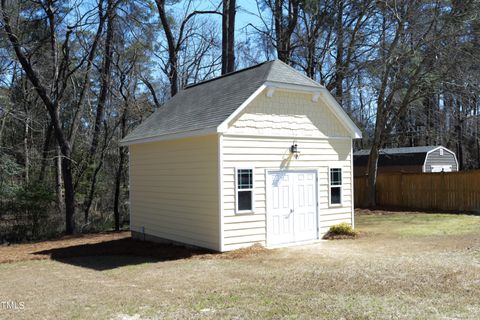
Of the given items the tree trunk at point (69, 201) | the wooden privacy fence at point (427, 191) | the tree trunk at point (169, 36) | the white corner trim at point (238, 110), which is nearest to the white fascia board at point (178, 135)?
the white corner trim at point (238, 110)

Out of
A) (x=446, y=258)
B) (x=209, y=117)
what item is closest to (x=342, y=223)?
(x=446, y=258)

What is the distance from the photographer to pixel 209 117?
1285 cm

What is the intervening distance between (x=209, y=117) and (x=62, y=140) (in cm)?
1008

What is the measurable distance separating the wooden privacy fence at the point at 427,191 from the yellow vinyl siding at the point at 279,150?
9.92 m

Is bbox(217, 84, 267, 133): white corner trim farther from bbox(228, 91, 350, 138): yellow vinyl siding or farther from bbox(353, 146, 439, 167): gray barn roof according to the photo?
bbox(353, 146, 439, 167): gray barn roof

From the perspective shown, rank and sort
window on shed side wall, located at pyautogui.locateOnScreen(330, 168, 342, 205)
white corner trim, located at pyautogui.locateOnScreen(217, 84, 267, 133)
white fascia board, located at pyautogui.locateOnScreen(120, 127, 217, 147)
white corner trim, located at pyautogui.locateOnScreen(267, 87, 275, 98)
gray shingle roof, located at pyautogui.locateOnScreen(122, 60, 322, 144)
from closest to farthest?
white corner trim, located at pyautogui.locateOnScreen(217, 84, 267, 133) → white fascia board, located at pyautogui.locateOnScreen(120, 127, 217, 147) → gray shingle roof, located at pyautogui.locateOnScreen(122, 60, 322, 144) → white corner trim, located at pyautogui.locateOnScreen(267, 87, 275, 98) → window on shed side wall, located at pyautogui.locateOnScreen(330, 168, 342, 205)

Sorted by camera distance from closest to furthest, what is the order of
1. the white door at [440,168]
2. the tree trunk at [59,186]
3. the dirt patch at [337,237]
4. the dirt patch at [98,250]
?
the dirt patch at [98,250] → the dirt patch at [337,237] → the tree trunk at [59,186] → the white door at [440,168]

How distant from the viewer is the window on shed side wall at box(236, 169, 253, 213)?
40.8 feet

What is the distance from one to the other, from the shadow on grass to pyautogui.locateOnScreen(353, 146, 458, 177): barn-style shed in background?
22.0 meters

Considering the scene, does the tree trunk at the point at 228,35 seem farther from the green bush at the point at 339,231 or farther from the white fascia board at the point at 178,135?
the green bush at the point at 339,231

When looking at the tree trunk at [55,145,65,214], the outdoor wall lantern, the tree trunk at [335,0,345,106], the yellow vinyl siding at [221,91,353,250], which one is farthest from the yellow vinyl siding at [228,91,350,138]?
the tree trunk at [55,145,65,214]

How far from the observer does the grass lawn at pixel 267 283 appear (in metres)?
6.92

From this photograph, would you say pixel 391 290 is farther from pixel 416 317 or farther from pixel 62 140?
pixel 62 140

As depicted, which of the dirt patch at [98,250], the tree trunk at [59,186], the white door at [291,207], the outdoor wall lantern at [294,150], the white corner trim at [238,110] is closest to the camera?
the white corner trim at [238,110]
